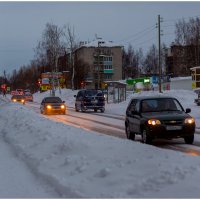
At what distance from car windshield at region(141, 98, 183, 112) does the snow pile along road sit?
361 centimetres

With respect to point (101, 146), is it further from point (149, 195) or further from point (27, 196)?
point (149, 195)

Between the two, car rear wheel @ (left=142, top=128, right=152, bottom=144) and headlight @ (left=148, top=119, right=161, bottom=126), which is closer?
headlight @ (left=148, top=119, right=161, bottom=126)

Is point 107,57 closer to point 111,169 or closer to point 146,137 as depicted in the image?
point 146,137

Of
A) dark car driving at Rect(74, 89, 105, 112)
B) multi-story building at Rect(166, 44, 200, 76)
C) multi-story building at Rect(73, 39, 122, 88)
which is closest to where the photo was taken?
dark car driving at Rect(74, 89, 105, 112)

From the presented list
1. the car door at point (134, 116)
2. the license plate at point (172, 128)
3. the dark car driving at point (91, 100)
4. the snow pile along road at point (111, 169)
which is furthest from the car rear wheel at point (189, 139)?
the dark car driving at point (91, 100)

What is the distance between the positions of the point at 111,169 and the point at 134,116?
29.4 feet

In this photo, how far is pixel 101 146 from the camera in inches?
553

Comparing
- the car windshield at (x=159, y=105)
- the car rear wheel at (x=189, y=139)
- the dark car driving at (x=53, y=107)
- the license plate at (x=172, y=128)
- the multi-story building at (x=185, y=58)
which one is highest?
the multi-story building at (x=185, y=58)

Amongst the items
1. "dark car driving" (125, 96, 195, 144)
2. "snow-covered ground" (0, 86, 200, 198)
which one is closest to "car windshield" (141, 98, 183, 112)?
"dark car driving" (125, 96, 195, 144)

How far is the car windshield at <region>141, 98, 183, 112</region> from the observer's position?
1859 centimetres

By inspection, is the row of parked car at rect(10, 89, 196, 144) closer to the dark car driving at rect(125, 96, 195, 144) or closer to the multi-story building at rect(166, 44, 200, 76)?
the dark car driving at rect(125, 96, 195, 144)

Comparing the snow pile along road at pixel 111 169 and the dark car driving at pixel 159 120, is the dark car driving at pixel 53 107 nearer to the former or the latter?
the dark car driving at pixel 159 120

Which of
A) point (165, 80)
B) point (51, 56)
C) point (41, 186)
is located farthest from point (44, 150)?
point (51, 56)

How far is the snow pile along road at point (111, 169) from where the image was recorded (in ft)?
27.9
